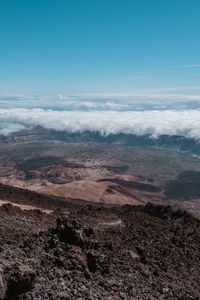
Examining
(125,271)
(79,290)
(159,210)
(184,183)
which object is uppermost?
(79,290)

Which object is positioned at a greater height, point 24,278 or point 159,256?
point 24,278

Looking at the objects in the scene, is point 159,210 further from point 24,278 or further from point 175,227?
point 24,278

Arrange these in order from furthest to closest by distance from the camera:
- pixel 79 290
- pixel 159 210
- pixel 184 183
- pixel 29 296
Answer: pixel 184 183
pixel 159 210
pixel 79 290
pixel 29 296

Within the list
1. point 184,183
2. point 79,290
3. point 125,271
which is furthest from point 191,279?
point 184,183

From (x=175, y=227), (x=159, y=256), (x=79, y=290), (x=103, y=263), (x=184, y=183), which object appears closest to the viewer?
(x=79, y=290)

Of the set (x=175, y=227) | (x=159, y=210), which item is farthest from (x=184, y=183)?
(x=175, y=227)

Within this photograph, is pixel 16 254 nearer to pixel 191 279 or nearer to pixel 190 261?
pixel 191 279

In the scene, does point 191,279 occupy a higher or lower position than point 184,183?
higher

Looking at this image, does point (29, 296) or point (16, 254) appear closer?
point (29, 296)

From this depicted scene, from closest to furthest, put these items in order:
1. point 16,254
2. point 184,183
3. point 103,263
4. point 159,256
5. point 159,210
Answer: point 16,254
point 103,263
point 159,256
point 159,210
point 184,183

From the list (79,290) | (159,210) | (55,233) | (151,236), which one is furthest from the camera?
(159,210)
